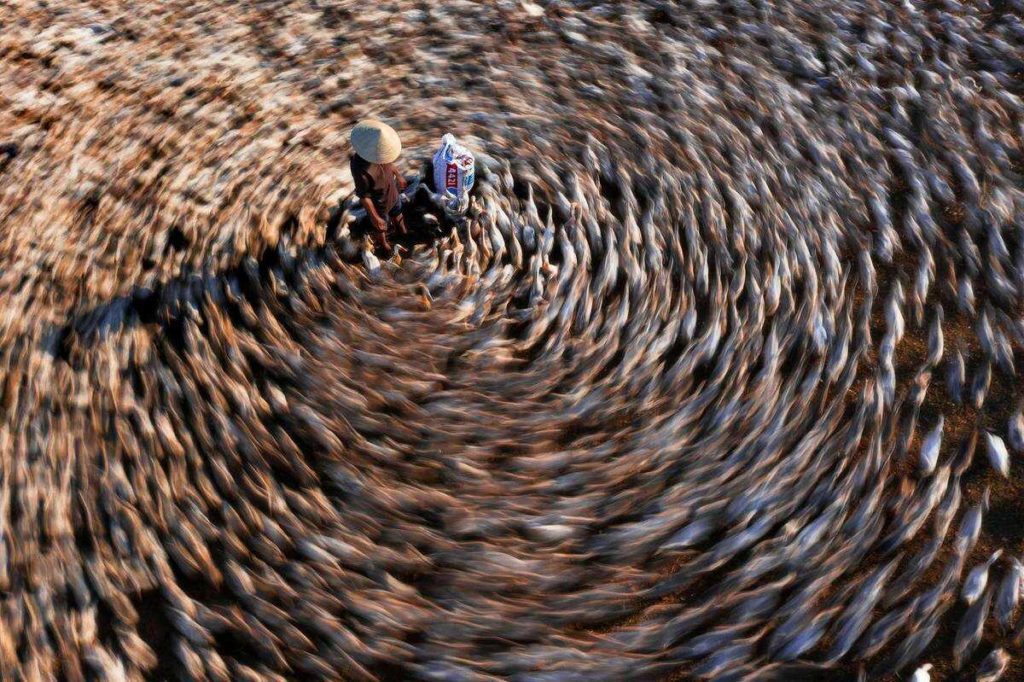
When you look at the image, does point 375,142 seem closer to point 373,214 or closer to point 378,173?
point 378,173

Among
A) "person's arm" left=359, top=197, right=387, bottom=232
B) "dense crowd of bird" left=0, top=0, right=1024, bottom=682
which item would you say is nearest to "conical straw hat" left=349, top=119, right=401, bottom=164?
"person's arm" left=359, top=197, right=387, bottom=232

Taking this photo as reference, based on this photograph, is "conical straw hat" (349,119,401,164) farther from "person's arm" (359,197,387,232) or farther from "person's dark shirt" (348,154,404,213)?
"person's arm" (359,197,387,232)

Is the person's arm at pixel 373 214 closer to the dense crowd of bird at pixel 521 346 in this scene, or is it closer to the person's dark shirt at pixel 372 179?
the person's dark shirt at pixel 372 179

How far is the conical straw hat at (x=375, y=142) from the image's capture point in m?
4.24

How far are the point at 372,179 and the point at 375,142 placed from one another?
0.28 meters

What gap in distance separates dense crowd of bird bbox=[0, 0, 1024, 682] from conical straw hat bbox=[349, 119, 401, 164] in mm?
796

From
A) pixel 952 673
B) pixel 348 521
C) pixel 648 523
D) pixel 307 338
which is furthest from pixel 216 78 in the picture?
pixel 952 673

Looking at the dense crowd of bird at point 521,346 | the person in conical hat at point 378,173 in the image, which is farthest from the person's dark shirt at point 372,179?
the dense crowd of bird at point 521,346

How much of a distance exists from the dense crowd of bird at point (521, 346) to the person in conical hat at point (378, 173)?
0.30 m

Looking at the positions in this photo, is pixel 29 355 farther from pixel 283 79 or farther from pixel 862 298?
pixel 862 298

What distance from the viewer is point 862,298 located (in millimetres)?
4672

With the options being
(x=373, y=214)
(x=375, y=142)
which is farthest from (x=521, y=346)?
(x=375, y=142)

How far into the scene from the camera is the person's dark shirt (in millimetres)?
4445

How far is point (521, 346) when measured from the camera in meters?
4.56
